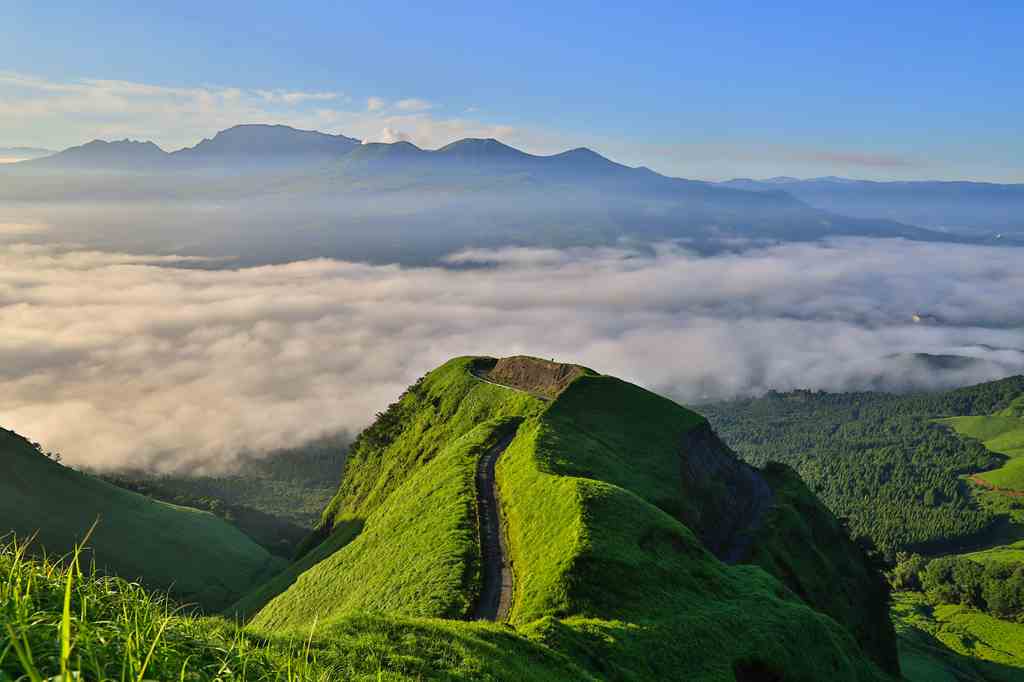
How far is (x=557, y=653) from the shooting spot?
25.3 meters

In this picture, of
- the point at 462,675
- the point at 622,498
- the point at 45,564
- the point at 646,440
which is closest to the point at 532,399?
the point at 646,440

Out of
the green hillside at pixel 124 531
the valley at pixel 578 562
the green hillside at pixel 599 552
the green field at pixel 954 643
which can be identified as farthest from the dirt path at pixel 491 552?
the green field at pixel 954 643

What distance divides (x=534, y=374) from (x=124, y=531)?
260 ft

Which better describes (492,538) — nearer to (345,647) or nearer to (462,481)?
(462,481)

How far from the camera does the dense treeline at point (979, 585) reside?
16900 centimetres

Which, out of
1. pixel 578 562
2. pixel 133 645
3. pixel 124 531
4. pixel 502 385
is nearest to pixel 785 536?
pixel 502 385

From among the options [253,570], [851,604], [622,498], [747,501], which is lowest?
[253,570]

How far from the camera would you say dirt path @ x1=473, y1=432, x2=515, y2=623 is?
1425 inches

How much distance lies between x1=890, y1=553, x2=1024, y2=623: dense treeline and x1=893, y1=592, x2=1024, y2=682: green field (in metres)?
3.68

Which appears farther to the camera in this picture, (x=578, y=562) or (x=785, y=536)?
(x=785, y=536)

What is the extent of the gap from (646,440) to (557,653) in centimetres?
5069

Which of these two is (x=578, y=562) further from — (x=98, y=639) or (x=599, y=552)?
(x=98, y=639)

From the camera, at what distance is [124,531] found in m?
110

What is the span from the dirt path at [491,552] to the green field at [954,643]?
6958 centimetres
